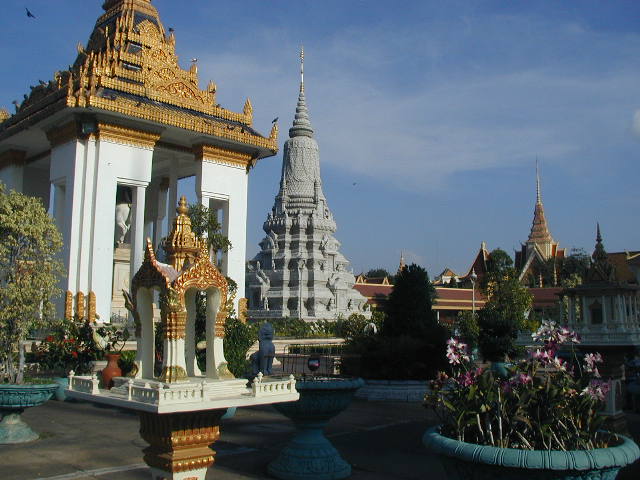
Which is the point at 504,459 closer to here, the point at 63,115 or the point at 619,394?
the point at 619,394

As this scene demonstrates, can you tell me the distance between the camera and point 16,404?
9.00m

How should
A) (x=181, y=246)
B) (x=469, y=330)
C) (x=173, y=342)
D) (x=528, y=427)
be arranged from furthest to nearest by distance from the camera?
1. (x=469, y=330)
2. (x=181, y=246)
3. (x=173, y=342)
4. (x=528, y=427)

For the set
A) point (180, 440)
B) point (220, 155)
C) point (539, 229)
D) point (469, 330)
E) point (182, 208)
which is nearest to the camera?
point (180, 440)

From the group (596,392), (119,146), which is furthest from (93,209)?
(596,392)

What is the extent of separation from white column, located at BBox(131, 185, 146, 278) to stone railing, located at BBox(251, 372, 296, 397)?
47.1 ft

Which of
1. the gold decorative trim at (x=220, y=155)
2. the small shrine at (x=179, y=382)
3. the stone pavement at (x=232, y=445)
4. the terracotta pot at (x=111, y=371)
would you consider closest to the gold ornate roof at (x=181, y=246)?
the small shrine at (x=179, y=382)

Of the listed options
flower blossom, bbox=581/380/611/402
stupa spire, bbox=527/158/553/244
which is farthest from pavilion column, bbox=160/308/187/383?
stupa spire, bbox=527/158/553/244

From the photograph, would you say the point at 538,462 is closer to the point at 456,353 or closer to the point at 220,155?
the point at 456,353

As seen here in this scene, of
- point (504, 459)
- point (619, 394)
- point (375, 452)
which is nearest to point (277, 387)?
point (504, 459)

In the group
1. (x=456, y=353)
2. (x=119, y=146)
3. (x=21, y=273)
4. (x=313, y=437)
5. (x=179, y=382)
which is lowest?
(x=313, y=437)

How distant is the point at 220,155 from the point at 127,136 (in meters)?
3.39

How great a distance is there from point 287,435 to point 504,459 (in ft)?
22.5

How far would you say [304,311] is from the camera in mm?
37594

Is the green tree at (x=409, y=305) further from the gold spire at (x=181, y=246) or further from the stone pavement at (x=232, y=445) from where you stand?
the gold spire at (x=181, y=246)
